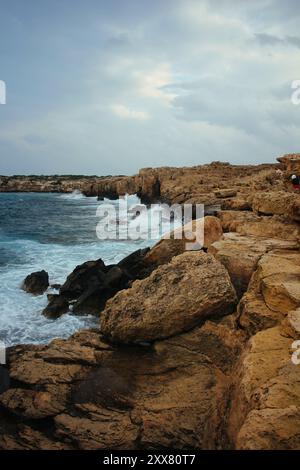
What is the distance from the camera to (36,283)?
13.3 metres

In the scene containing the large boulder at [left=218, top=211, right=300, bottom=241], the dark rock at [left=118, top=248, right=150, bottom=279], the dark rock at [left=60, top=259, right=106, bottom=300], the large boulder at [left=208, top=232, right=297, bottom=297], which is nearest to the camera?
the large boulder at [left=208, top=232, right=297, bottom=297]

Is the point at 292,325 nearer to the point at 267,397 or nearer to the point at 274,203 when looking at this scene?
the point at 267,397

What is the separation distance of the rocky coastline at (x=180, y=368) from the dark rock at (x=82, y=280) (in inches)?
214

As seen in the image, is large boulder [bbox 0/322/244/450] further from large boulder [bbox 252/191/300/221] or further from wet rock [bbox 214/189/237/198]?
wet rock [bbox 214/189/237/198]

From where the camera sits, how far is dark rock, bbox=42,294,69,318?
1095 centimetres

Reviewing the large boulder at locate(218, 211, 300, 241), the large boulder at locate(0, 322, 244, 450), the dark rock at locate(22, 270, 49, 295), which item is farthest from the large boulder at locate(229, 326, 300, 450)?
the dark rock at locate(22, 270, 49, 295)

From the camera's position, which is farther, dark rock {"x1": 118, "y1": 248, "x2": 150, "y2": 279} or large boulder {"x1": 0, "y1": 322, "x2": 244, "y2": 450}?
dark rock {"x1": 118, "y1": 248, "x2": 150, "y2": 279}

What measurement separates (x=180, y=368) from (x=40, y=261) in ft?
44.4

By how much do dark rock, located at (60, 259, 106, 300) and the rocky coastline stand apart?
543cm

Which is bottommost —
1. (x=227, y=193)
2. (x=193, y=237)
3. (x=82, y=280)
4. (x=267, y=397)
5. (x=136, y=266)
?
(x=82, y=280)

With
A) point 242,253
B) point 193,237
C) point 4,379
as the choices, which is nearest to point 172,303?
point 242,253

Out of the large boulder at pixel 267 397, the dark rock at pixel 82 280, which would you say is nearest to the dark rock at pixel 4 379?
the large boulder at pixel 267 397

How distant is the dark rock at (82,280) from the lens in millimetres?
12461

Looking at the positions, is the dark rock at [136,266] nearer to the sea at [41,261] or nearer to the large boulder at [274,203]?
the sea at [41,261]
